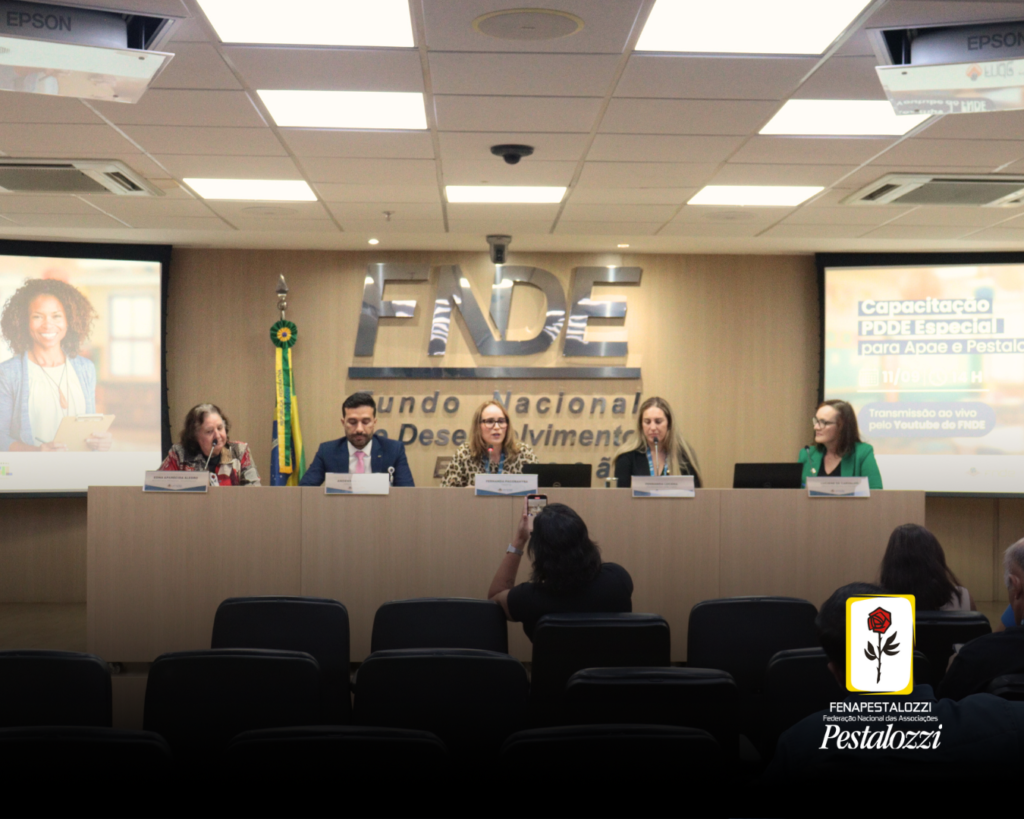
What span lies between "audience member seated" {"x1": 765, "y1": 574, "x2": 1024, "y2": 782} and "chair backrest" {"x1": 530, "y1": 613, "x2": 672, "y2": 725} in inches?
47.9

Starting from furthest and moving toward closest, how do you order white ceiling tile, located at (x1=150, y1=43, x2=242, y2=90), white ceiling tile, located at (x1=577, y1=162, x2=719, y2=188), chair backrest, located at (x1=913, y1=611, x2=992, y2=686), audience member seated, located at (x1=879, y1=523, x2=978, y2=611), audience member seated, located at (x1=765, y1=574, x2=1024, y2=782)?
white ceiling tile, located at (x1=577, y1=162, x2=719, y2=188), white ceiling tile, located at (x1=150, y1=43, x2=242, y2=90), audience member seated, located at (x1=879, y1=523, x2=978, y2=611), chair backrest, located at (x1=913, y1=611, x2=992, y2=686), audience member seated, located at (x1=765, y1=574, x2=1024, y2=782)

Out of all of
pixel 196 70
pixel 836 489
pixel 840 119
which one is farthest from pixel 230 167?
pixel 836 489

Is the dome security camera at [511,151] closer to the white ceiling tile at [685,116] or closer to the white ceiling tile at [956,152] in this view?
the white ceiling tile at [685,116]

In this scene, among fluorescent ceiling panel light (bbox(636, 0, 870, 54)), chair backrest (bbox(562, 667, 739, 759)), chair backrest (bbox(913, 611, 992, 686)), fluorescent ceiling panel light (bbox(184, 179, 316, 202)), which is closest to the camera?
chair backrest (bbox(562, 667, 739, 759))

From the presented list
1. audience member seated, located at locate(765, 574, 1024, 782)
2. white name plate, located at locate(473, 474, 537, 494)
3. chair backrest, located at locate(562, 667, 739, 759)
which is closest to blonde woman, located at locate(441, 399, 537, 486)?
white name plate, located at locate(473, 474, 537, 494)

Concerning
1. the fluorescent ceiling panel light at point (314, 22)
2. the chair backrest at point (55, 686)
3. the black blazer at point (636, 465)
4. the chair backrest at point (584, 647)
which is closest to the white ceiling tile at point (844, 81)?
the fluorescent ceiling panel light at point (314, 22)

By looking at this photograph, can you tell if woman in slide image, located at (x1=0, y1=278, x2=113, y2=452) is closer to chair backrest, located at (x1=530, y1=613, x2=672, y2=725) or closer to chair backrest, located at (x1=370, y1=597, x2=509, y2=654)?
chair backrest, located at (x1=370, y1=597, x2=509, y2=654)

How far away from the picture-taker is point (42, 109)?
4066 mm

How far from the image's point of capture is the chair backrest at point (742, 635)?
10.4 feet

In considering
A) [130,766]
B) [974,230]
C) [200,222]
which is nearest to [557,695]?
[130,766]

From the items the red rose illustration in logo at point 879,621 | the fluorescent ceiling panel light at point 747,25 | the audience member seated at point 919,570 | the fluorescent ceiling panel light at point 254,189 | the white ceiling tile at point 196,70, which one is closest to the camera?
the red rose illustration in logo at point 879,621

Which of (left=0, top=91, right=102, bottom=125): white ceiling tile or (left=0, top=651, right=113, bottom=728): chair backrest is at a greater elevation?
(left=0, top=91, right=102, bottom=125): white ceiling tile

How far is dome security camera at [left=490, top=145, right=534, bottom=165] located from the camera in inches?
183

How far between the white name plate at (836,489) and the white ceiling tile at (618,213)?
2.40 metres
